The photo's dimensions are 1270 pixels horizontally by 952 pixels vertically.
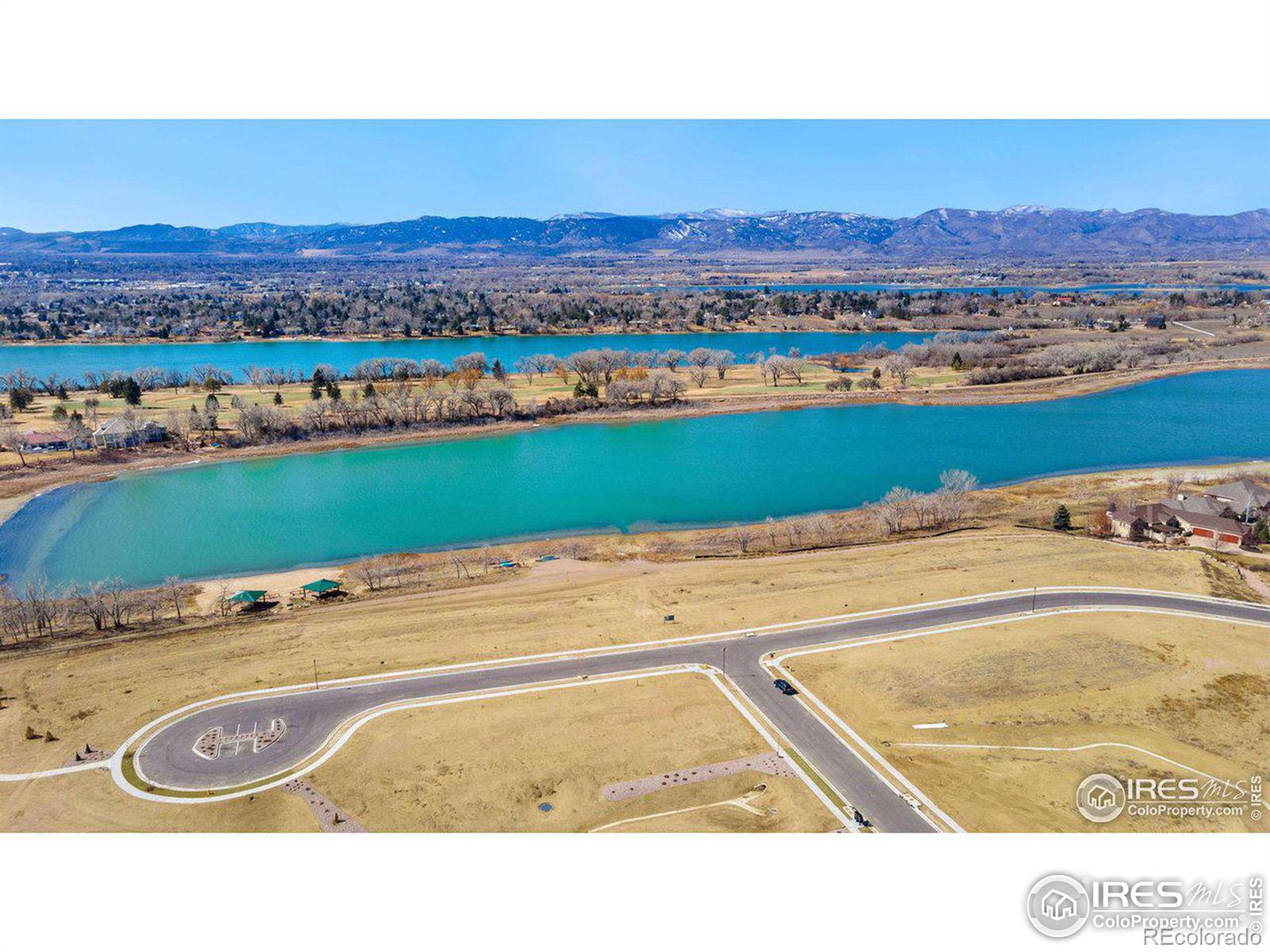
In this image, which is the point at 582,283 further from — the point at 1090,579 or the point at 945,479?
the point at 1090,579

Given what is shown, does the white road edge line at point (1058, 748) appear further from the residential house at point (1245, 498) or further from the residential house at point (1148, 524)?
the residential house at point (1245, 498)

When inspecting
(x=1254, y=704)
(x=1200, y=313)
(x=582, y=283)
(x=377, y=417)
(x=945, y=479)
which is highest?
(x=582, y=283)

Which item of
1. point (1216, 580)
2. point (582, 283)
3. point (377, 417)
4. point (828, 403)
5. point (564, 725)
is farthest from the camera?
point (582, 283)

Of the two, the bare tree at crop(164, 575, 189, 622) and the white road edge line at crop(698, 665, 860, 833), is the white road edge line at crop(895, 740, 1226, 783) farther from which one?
the bare tree at crop(164, 575, 189, 622)

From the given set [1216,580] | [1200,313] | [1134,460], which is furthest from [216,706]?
[1200,313]

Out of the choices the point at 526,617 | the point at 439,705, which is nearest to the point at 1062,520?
the point at 526,617

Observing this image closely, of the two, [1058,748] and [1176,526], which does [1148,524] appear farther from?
[1058,748]

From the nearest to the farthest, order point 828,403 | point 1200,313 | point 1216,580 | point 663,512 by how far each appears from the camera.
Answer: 1. point 1216,580
2. point 663,512
3. point 828,403
4. point 1200,313
